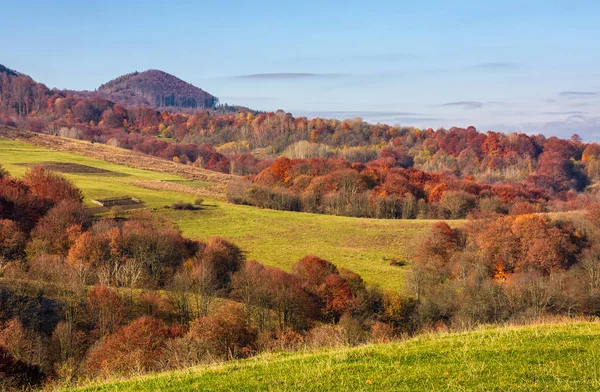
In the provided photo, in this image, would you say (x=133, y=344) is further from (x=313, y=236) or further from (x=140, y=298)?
(x=313, y=236)

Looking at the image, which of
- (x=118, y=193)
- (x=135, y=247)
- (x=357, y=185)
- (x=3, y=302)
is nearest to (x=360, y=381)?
(x=3, y=302)

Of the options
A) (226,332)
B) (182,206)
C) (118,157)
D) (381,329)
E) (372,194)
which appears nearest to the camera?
(226,332)

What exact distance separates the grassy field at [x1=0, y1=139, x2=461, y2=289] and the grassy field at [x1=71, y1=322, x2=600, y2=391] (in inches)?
1602

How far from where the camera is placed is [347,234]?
2931 inches

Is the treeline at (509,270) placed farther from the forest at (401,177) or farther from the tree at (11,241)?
the tree at (11,241)

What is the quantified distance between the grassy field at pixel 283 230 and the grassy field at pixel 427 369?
133 feet

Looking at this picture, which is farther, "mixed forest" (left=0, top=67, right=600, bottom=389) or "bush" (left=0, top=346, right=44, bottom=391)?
"mixed forest" (left=0, top=67, right=600, bottom=389)

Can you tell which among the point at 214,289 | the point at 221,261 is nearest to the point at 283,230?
the point at 221,261

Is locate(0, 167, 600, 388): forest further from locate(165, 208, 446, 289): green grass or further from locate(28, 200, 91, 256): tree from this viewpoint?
locate(165, 208, 446, 289): green grass

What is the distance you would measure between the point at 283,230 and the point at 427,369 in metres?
64.1

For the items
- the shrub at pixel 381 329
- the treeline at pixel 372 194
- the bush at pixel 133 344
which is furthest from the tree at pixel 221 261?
the treeline at pixel 372 194

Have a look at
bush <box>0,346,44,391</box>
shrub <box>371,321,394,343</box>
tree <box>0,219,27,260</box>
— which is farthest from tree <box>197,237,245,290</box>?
bush <box>0,346,44,391</box>

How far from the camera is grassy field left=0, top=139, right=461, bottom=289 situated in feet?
204

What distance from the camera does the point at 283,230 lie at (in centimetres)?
7512
